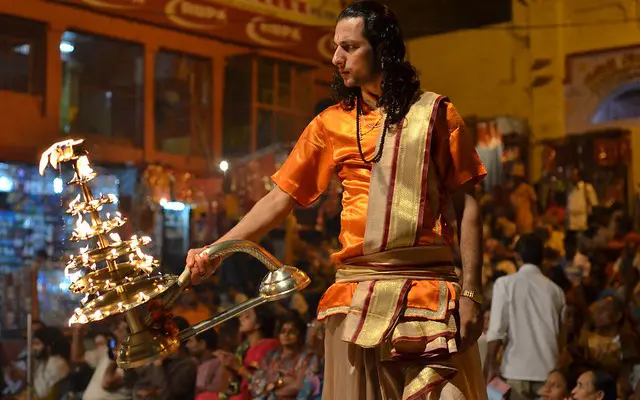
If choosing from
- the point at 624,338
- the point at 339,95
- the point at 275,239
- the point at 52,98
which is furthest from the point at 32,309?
the point at 339,95

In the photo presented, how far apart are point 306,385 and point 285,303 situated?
1.45 metres

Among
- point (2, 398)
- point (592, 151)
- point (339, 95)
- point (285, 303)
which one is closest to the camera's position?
point (339, 95)

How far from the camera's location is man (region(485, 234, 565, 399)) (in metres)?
5.12

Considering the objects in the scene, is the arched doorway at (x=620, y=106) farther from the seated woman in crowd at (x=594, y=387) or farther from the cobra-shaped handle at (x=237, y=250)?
the cobra-shaped handle at (x=237, y=250)

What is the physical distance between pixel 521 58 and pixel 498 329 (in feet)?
8.97

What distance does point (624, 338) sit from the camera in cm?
507

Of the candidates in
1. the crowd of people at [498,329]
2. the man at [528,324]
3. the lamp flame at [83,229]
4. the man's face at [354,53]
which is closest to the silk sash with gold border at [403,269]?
the man's face at [354,53]

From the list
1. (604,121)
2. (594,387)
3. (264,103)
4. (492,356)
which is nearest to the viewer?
(594,387)

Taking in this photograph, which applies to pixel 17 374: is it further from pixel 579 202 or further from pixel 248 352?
pixel 579 202

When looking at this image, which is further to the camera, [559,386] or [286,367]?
[286,367]

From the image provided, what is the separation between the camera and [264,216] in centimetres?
254

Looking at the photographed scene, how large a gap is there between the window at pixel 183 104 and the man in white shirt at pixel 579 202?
8.55 feet

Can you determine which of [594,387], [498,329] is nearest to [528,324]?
[498,329]

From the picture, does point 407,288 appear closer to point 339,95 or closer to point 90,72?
point 339,95
